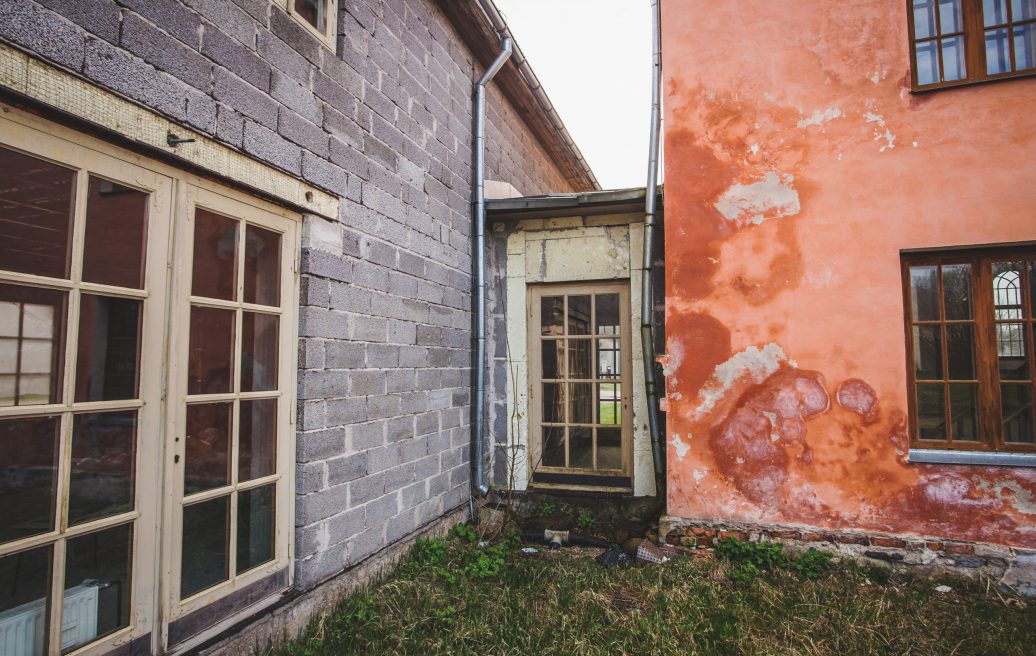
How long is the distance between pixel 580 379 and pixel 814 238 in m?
2.27


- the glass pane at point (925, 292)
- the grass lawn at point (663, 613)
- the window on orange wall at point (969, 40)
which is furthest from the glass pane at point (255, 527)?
the window on orange wall at point (969, 40)

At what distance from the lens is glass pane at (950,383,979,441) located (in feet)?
11.9

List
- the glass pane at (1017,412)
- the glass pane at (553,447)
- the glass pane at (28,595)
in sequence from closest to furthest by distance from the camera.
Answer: the glass pane at (28,595) < the glass pane at (1017,412) < the glass pane at (553,447)

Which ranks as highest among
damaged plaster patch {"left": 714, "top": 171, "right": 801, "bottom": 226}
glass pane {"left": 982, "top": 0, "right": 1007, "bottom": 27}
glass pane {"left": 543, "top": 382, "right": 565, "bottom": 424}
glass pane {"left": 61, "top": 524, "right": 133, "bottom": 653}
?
glass pane {"left": 982, "top": 0, "right": 1007, "bottom": 27}

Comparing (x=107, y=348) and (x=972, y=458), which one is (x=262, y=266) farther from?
(x=972, y=458)

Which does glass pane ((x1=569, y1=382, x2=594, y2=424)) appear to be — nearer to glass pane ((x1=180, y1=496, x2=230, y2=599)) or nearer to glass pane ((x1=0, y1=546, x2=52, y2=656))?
glass pane ((x1=180, y1=496, x2=230, y2=599))

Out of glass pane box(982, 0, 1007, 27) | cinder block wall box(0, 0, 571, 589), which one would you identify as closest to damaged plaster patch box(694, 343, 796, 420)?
cinder block wall box(0, 0, 571, 589)

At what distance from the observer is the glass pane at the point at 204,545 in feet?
7.72

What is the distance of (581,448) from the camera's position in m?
5.04

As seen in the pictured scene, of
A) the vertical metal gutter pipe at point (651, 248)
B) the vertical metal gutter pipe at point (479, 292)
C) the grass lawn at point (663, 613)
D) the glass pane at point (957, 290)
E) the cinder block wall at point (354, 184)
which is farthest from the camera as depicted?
the vertical metal gutter pipe at point (479, 292)

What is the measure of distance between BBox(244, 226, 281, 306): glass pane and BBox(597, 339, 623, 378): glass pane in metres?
3.02

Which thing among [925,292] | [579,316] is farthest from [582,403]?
[925,292]

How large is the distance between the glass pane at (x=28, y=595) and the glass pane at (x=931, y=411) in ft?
15.9

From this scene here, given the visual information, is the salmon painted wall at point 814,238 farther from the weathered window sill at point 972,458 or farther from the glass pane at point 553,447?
the glass pane at point 553,447
